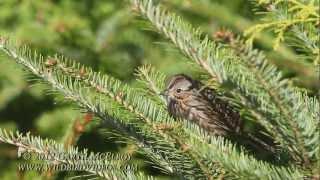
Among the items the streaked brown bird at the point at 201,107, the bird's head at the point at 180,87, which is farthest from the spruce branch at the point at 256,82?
the bird's head at the point at 180,87

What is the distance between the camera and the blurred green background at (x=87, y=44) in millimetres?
4145

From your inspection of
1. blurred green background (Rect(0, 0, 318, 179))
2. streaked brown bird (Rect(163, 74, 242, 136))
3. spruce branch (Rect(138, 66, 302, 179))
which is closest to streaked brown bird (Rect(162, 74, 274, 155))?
streaked brown bird (Rect(163, 74, 242, 136))

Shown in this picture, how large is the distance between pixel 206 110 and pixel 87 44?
6.43 ft

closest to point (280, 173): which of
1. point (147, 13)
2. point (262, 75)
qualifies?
point (262, 75)

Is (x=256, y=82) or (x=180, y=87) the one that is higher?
(x=256, y=82)

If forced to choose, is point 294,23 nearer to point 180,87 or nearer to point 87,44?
point 180,87

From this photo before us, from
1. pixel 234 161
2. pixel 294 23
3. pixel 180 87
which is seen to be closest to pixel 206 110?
pixel 180 87

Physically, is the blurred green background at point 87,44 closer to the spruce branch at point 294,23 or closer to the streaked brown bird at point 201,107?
the streaked brown bird at point 201,107

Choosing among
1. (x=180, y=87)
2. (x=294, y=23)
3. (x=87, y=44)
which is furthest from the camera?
(x=87, y=44)

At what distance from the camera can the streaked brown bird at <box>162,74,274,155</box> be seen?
232 centimetres

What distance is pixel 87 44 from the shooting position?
182 inches

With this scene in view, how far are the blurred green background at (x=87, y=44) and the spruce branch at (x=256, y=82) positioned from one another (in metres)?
1.94

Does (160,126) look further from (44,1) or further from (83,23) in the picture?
(44,1)

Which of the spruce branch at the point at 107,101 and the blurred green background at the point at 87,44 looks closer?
the spruce branch at the point at 107,101
